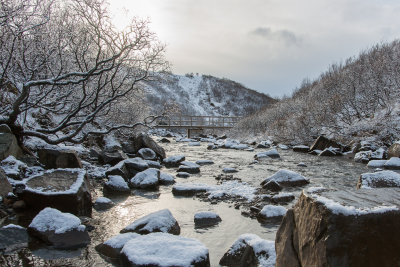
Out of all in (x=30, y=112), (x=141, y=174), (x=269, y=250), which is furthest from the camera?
(x=30, y=112)

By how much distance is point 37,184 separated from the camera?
674cm

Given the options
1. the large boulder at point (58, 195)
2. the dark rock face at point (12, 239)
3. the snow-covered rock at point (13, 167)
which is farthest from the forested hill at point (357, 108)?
the dark rock face at point (12, 239)

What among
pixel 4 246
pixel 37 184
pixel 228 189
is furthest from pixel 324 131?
pixel 4 246

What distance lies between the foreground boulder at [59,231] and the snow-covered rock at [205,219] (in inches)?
71.3

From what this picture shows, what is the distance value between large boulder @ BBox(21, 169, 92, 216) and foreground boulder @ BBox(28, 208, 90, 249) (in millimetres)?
1057

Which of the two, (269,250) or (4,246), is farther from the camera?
(4,246)

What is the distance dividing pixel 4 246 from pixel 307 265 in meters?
4.13

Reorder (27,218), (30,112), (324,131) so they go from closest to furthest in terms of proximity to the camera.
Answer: (27,218) → (30,112) → (324,131)

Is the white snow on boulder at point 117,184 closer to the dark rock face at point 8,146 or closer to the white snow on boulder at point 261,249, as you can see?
the dark rock face at point 8,146

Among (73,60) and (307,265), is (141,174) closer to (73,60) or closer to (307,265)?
(73,60)

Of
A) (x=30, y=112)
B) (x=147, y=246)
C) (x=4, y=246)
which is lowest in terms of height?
(x=4, y=246)

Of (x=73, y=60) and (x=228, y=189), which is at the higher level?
(x=73, y=60)

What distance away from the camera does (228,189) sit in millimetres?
8781

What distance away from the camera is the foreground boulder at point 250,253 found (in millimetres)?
3685
